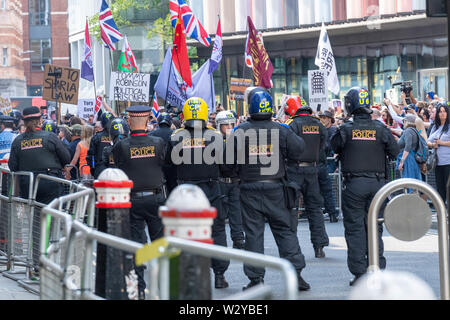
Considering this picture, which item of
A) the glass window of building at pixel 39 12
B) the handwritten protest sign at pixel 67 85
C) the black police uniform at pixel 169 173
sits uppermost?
the glass window of building at pixel 39 12

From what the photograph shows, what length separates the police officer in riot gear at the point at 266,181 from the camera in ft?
30.0

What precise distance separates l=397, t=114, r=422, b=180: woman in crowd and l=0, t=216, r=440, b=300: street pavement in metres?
1.83

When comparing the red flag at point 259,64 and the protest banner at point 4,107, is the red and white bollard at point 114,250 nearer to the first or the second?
the red flag at point 259,64

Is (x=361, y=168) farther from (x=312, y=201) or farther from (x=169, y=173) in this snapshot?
(x=169, y=173)

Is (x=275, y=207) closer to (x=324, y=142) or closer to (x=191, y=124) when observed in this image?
(x=191, y=124)

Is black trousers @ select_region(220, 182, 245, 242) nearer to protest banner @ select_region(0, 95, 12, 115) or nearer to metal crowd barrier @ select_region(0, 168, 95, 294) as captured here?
metal crowd barrier @ select_region(0, 168, 95, 294)

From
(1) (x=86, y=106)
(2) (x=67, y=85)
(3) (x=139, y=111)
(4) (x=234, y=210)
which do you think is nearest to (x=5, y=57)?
(1) (x=86, y=106)

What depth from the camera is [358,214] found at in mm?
9555

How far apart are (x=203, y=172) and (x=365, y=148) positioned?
178 centimetres

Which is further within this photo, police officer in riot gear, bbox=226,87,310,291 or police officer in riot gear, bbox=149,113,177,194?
police officer in riot gear, bbox=149,113,177,194

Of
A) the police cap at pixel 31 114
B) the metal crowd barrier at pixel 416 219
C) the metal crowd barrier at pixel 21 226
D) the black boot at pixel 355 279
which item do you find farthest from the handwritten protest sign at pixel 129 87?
the metal crowd barrier at pixel 416 219

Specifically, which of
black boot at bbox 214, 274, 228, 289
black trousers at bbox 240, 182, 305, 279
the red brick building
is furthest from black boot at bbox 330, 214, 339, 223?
the red brick building

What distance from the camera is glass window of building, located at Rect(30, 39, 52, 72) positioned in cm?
9912

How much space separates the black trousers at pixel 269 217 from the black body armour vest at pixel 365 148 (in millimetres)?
967
